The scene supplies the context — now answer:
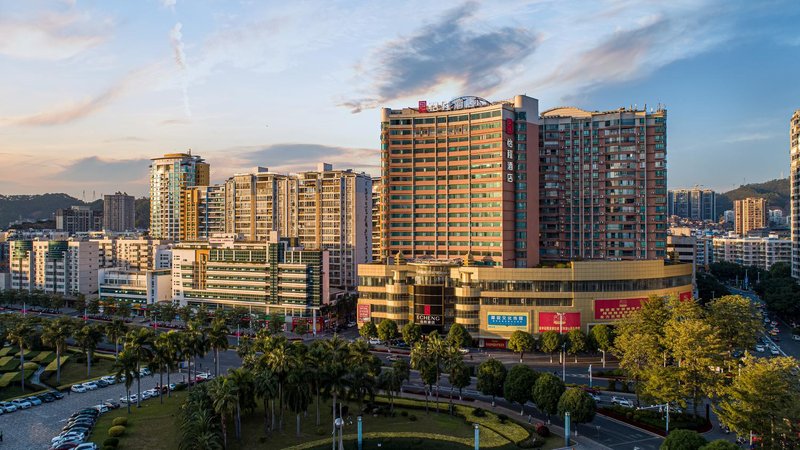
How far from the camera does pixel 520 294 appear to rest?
128 metres

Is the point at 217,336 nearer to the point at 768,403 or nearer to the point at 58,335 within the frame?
the point at 58,335

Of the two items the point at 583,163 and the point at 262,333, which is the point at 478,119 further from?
the point at 262,333

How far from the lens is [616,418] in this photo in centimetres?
8000

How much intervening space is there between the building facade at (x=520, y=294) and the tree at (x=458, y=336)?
774 cm

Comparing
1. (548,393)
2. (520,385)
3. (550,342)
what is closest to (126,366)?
(520,385)

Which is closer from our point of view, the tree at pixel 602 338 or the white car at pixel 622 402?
the white car at pixel 622 402

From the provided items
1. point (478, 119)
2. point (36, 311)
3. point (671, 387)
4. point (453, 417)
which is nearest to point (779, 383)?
point (671, 387)

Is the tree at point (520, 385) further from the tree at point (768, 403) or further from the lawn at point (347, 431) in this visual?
the tree at point (768, 403)

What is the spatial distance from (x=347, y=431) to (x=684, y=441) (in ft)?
138

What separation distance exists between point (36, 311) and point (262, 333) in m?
135

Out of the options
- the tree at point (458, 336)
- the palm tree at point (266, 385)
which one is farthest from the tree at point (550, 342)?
the palm tree at point (266, 385)

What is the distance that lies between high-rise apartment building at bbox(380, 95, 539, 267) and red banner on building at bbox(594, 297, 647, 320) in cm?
2301

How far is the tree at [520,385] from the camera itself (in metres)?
80.1

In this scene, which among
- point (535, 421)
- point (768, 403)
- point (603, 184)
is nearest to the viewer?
point (768, 403)
